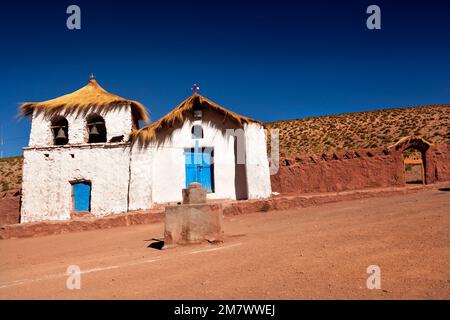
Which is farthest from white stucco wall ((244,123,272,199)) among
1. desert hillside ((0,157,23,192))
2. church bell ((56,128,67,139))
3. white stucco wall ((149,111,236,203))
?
desert hillside ((0,157,23,192))

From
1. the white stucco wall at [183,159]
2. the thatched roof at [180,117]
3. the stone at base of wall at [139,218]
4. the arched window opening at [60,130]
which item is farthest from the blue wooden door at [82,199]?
the stone at base of wall at [139,218]

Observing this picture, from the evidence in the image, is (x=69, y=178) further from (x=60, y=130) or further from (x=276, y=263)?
(x=276, y=263)

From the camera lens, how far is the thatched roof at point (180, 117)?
15914mm

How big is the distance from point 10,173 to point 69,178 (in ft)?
107

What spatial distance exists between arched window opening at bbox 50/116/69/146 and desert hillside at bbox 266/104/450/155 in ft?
86.8

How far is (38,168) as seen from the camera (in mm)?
16531

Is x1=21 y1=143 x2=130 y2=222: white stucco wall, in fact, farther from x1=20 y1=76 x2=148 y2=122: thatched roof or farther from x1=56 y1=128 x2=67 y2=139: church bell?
x1=20 y1=76 x2=148 y2=122: thatched roof

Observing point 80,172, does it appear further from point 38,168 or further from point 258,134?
point 258,134

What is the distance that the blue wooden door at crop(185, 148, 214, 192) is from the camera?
16516 millimetres

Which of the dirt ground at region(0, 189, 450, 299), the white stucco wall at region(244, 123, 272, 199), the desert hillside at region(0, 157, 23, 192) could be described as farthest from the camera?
the desert hillside at region(0, 157, 23, 192)

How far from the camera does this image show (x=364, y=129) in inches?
1631

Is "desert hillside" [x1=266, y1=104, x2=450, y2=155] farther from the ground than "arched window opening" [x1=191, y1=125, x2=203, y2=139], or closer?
farther from the ground

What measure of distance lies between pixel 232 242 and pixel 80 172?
11276 mm

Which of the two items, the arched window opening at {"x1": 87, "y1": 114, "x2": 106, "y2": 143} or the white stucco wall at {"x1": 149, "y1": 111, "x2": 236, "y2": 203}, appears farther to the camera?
the arched window opening at {"x1": 87, "y1": 114, "x2": 106, "y2": 143}
